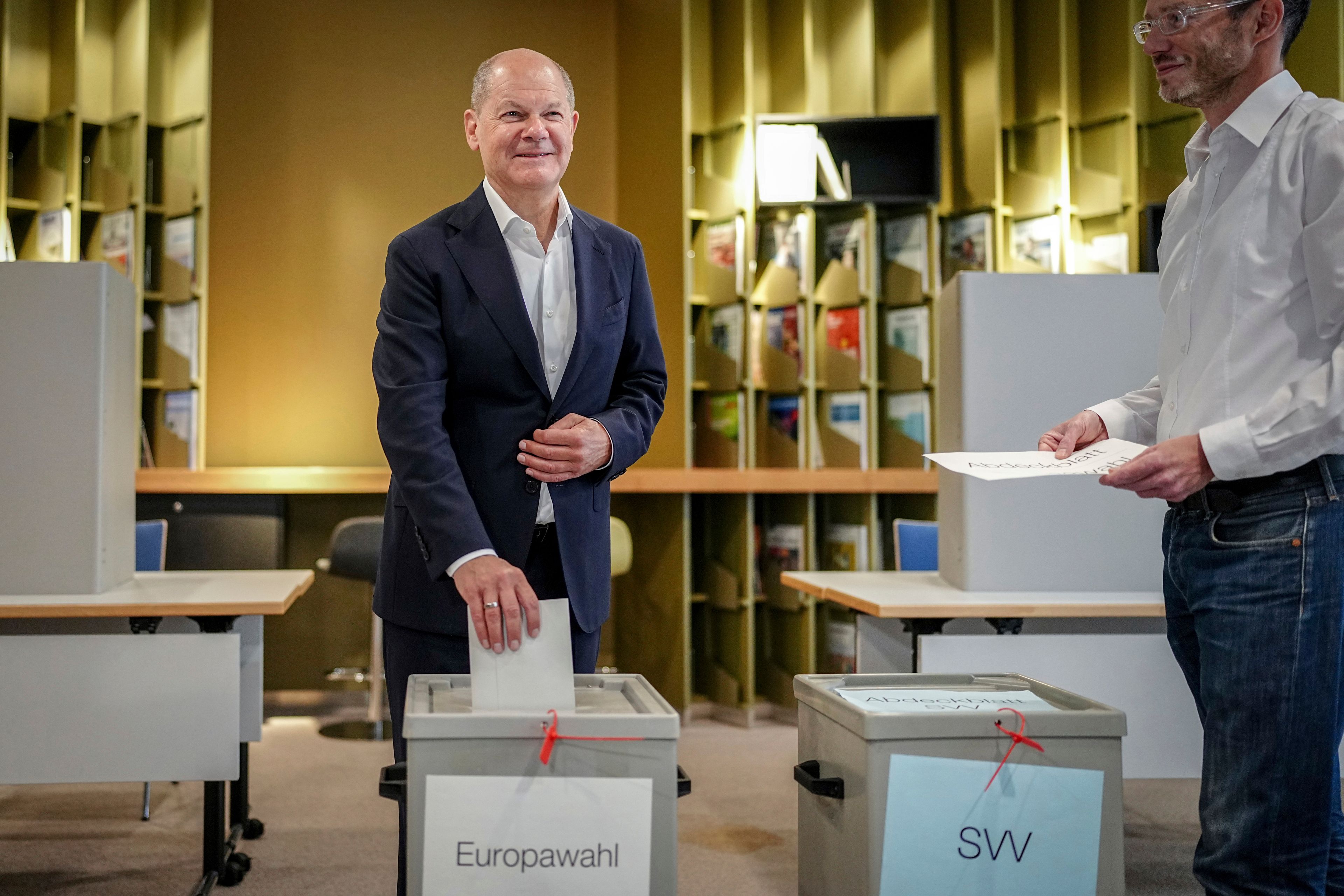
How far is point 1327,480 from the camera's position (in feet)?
4.46

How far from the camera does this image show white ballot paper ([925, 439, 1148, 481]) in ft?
4.66

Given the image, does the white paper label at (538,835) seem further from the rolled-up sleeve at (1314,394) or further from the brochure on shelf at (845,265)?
the brochure on shelf at (845,265)

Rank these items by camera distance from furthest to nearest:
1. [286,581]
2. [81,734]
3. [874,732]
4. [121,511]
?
[286,581], [121,511], [81,734], [874,732]

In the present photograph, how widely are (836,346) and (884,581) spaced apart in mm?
2461

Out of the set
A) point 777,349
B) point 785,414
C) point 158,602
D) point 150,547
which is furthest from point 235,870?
point 777,349

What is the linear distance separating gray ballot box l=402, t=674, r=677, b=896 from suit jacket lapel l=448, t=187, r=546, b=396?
55 centimetres

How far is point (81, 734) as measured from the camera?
2.31 metres

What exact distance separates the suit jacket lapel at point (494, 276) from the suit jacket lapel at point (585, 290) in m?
0.04

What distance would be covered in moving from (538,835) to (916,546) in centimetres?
258

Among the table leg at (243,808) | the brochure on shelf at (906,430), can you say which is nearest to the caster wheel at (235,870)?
the table leg at (243,808)

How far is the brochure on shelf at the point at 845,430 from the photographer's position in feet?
16.4

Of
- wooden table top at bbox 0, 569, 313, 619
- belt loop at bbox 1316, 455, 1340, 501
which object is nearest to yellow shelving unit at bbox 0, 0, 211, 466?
wooden table top at bbox 0, 569, 313, 619

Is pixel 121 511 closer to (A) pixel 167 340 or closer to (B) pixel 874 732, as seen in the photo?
(B) pixel 874 732

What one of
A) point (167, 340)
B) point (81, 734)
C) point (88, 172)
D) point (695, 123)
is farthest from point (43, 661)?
point (695, 123)
